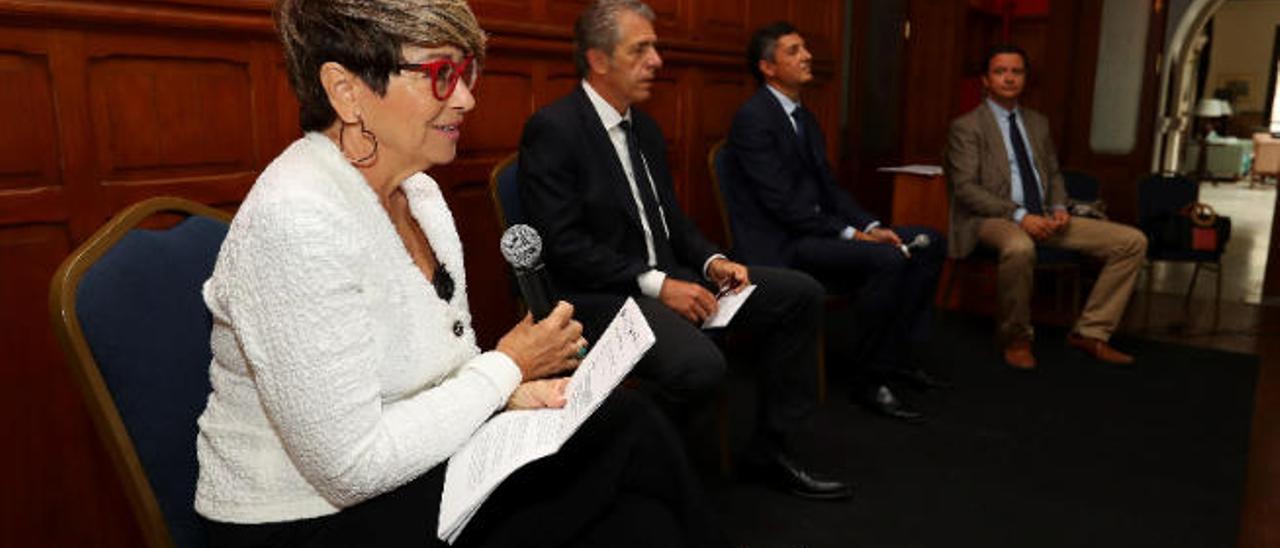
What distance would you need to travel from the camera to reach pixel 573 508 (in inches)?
45.3

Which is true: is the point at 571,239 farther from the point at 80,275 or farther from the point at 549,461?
the point at 80,275

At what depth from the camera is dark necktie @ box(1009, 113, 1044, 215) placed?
3848mm

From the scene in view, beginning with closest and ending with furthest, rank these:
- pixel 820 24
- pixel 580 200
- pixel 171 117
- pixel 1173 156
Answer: pixel 171 117, pixel 580 200, pixel 820 24, pixel 1173 156

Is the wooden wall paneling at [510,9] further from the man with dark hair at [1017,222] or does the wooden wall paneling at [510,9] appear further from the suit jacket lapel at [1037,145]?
the suit jacket lapel at [1037,145]

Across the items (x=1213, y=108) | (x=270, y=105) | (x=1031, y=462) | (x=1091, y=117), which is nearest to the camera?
(x=270, y=105)

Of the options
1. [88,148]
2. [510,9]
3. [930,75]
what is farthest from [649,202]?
[930,75]

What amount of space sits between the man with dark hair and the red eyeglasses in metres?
2.96

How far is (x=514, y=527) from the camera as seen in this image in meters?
1.13

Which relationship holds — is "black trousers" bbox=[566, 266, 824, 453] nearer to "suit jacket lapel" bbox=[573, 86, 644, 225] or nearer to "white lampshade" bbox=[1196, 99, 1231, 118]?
"suit jacket lapel" bbox=[573, 86, 644, 225]

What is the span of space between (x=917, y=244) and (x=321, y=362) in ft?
8.09

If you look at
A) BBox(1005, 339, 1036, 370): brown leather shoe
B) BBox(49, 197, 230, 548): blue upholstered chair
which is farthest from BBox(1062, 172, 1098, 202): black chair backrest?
BBox(49, 197, 230, 548): blue upholstered chair

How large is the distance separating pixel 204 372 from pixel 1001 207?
3322 mm

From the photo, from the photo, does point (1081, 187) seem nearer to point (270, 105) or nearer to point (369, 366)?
point (270, 105)

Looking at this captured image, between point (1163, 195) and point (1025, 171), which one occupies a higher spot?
point (1025, 171)
